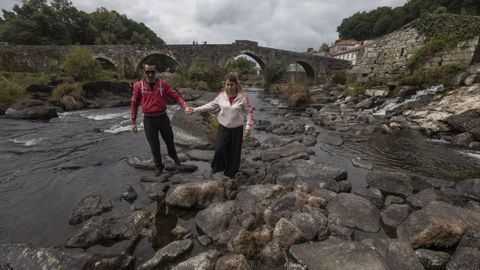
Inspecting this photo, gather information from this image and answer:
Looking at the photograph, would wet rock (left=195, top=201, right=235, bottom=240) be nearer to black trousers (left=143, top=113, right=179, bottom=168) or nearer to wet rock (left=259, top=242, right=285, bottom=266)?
wet rock (left=259, top=242, right=285, bottom=266)

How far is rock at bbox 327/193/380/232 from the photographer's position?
3.22 meters

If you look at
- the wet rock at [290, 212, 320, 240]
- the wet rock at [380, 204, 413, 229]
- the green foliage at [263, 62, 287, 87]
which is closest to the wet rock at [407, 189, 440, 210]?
the wet rock at [380, 204, 413, 229]

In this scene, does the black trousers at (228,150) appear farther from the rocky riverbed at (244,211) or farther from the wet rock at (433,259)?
the wet rock at (433,259)

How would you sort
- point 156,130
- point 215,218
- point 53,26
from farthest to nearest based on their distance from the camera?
point 53,26 < point 156,130 < point 215,218

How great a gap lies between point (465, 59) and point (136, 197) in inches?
635

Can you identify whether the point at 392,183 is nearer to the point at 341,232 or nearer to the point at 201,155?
the point at 341,232

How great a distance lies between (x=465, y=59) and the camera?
39.1ft

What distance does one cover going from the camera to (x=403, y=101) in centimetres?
1222

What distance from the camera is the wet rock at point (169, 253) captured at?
2484 mm

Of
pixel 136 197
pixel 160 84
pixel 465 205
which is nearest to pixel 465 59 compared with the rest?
pixel 465 205

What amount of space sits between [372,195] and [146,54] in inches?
1320

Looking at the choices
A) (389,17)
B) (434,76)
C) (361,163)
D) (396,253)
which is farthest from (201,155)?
(389,17)

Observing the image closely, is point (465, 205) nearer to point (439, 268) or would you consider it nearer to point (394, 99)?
point (439, 268)

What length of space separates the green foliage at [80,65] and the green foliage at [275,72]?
19.1 m
